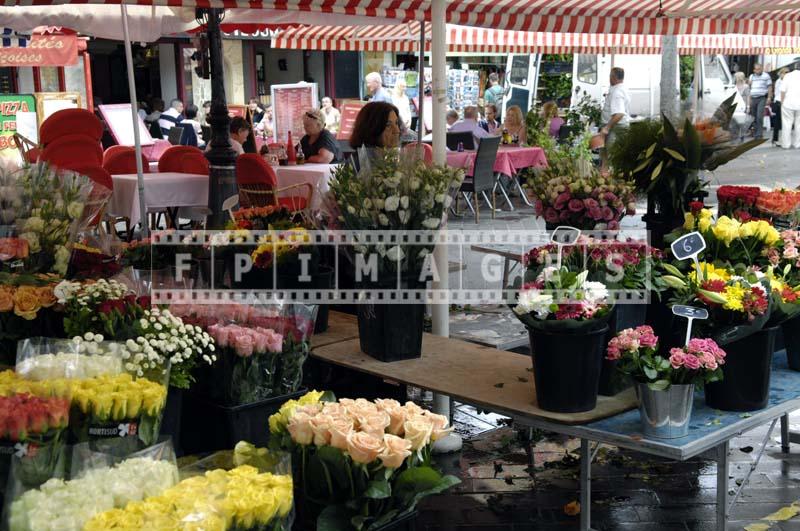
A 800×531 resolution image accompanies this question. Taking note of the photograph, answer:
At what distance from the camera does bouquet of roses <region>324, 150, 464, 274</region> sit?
3.71 meters

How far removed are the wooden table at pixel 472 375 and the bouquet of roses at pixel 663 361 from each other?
27 cm

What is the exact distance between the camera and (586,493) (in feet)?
11.1

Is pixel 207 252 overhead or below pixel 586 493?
overhead

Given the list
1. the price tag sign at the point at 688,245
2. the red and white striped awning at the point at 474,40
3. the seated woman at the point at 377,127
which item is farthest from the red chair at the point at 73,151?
the price tag sign at the point at 688,245

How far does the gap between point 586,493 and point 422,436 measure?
138cm

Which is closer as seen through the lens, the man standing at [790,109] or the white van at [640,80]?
the white van at [640,80]

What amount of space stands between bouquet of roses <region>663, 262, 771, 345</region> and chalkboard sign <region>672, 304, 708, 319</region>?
8 centimetres

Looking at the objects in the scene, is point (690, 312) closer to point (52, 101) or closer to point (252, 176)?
point (252, 176)

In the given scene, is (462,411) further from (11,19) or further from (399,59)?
(399,59)

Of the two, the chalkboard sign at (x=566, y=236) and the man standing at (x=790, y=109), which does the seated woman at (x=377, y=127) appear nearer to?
the chalkboard sign at (x=566, y=236)

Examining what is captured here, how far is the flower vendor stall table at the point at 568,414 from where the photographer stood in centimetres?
302

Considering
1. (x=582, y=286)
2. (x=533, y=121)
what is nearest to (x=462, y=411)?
(x=582, y=286)

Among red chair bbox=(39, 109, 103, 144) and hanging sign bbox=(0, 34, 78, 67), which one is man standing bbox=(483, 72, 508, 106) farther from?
red chair bbox=(39, 109, 103, 144)

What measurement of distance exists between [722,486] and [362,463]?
5.08 feet
